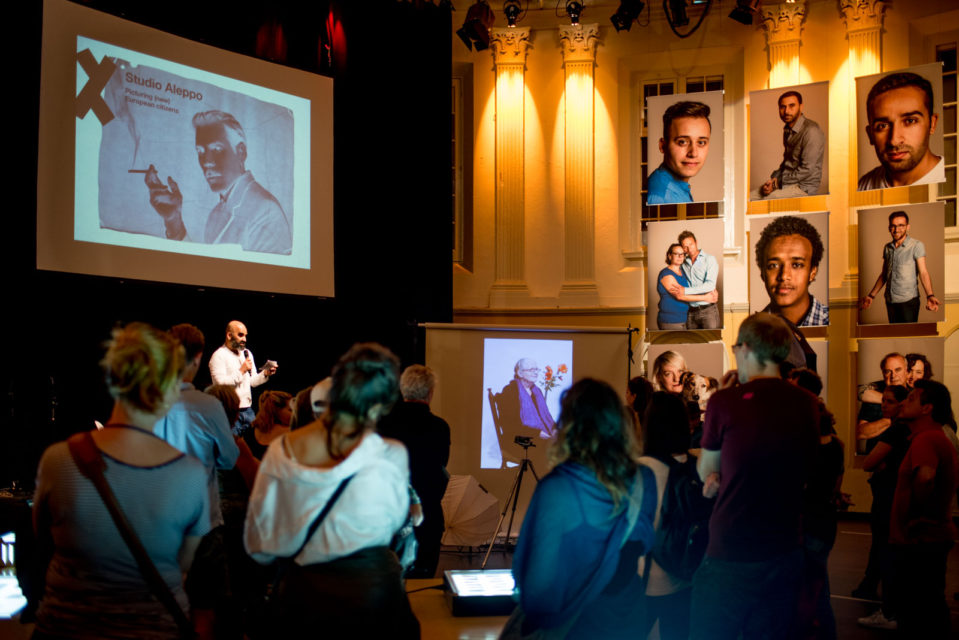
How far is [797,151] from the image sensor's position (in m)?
9.35

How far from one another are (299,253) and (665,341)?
521 centimetres

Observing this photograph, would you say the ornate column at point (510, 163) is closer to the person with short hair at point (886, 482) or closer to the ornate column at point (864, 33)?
the ornate column at point (864, 33)

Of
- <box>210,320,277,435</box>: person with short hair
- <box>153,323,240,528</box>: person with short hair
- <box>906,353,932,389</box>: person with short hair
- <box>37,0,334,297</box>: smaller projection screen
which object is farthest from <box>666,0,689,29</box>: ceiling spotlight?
<box>153,323,240,528</box>: person with short hair

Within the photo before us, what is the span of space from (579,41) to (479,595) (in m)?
8.37

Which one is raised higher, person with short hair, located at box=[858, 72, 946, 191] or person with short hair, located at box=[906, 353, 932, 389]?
person with short hair, located at box=[858, 72, 946, 191]

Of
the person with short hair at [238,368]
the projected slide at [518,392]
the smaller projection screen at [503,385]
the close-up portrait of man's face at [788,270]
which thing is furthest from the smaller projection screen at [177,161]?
the close-up portrait of man's face at [788,270]

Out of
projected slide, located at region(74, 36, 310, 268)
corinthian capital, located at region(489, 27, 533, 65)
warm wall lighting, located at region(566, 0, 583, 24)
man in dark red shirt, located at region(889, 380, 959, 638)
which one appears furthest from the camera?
corinthian capital, located at region(489, 27, 533, 65)

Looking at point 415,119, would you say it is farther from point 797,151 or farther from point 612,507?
point 612,507

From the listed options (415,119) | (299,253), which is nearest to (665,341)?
(415,119)

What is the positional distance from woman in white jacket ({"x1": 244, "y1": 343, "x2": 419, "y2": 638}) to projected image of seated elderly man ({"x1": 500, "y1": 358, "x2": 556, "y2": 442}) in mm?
5335

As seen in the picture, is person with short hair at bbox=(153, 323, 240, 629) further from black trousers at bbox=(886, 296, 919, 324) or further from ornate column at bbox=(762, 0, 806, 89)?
ornate column at bbox=(762, 0, 806, 89)

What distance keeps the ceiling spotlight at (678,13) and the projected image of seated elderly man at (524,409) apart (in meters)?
5.08

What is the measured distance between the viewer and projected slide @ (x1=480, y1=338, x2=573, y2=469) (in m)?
7.29

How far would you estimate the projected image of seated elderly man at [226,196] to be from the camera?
6.32 metres
